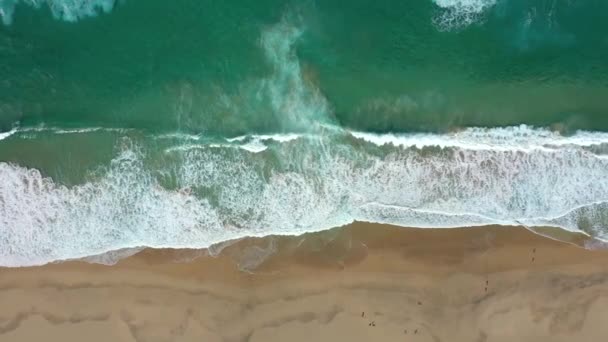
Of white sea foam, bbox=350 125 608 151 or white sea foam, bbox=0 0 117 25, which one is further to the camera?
white sea foam, bbox=0 0 117 25

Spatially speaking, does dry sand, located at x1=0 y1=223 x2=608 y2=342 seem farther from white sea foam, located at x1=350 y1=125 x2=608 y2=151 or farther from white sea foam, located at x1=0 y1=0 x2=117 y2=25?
white sea foam, located at x1=0 y1=0 x2=117 y2=25

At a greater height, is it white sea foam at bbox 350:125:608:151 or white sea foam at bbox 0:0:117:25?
white sea foam at bbox 0:0:117:25

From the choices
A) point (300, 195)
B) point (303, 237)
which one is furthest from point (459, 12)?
point (303, 237)

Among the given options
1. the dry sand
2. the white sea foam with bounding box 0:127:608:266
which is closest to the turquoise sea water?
the white sea foam with bounding box 0:127:608:266

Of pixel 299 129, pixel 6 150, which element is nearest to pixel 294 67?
pixel 299 129

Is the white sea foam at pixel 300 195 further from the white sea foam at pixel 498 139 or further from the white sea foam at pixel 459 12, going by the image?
the white sea foam at pixel 459 12

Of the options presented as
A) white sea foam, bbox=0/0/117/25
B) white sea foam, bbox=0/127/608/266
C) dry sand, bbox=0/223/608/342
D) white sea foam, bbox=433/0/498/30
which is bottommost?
dry sand, bbox=0/223/608/342
